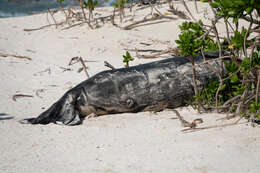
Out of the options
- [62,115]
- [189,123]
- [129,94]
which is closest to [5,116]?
[62,115]

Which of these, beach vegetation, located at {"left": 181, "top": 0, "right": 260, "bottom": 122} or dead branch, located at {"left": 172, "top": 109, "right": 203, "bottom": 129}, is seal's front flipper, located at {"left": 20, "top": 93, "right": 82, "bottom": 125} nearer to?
dead branch, located at {"left": 172, "top": 109, "right": 203, "bottom": 129}

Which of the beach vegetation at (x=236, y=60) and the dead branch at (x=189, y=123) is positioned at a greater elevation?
the beach vegetation at (x=236, y=60)

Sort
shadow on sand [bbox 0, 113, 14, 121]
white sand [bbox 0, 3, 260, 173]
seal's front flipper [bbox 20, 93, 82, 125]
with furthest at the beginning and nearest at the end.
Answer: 1. shadow on sand [bbox 0, 113, 14, 121]
2. seal's front flipper [bbox 20, 93, 82, 125]
3. white sand [bbox 0, 3, 260, 173]

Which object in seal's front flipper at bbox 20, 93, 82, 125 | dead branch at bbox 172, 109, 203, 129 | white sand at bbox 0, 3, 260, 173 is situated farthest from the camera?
seal's front flipper at bbox 20, 93, 82, 125

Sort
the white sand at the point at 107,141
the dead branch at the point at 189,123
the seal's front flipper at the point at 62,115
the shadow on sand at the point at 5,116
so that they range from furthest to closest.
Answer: the shadow on sand at the point at 5,116
the seal's front flipper at the point at 62,115
the dead branch at the point at 189,123
the white sand at the point at 107,141

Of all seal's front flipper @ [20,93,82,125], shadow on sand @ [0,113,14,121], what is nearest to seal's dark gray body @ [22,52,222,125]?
Answer: seal's front flipper @ [20,93,82,125]

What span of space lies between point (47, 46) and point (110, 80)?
11.6 ft

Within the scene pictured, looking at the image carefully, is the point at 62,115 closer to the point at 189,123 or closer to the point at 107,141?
the point at 107,141

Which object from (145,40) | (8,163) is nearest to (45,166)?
(8,163)

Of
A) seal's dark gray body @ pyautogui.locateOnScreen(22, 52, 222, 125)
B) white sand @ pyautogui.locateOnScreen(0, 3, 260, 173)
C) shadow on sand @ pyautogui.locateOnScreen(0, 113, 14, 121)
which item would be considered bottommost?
white sand @ pyautogui.locateOnScreen(0, 3, 260, 173)

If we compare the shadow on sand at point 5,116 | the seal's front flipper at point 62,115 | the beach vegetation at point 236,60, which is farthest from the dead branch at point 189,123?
the shadow on sand at point 5,116

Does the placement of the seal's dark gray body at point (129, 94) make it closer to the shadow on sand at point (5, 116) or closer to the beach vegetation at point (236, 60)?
the beach vegetation at point (236, 60)

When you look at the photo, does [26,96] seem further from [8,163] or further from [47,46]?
[47,46]

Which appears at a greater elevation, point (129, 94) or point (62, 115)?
point (129, 94)
